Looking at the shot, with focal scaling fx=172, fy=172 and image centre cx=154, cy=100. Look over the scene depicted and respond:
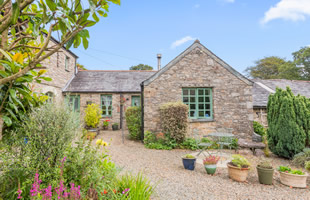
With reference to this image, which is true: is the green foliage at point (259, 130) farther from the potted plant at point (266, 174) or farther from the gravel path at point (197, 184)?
the potted plant at point (266, 174)

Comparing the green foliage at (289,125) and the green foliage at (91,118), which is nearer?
the green foliage at (289,125)

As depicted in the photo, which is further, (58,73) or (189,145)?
(58,73)

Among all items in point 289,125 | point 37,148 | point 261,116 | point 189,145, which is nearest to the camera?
point 37,148

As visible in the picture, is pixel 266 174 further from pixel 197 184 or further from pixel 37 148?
pixel 37 148

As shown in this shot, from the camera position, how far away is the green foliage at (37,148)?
223 cm

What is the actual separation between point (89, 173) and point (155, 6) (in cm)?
567

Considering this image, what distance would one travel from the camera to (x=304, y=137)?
601 cm

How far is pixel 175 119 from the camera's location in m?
7.33

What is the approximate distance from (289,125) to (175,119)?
4.09 m

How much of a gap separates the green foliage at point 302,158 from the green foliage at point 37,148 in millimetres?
6670

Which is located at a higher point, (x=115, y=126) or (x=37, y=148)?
(x=37, y=148)

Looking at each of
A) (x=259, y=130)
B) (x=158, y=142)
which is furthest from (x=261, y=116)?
(x=158, y=142)

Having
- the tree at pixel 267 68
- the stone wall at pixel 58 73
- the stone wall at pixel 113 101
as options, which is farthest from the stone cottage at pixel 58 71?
Answer: the tree at pixel 267 68

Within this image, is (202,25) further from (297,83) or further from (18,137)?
(297,83)
